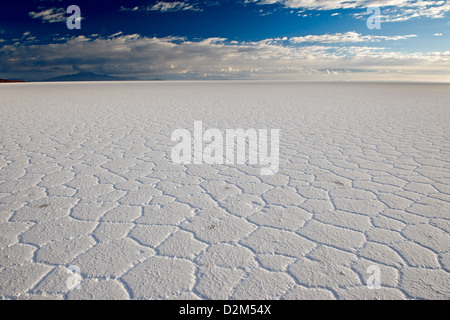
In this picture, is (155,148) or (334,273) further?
(155,148)

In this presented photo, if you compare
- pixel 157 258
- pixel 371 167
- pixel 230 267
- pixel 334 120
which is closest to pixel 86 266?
pixel 157 258

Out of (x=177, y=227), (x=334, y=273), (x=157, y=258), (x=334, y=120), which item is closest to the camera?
(x=334, y=273)

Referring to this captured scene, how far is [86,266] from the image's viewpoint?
1.38 metres

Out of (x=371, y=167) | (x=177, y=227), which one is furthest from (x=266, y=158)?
(x=177, y=227)

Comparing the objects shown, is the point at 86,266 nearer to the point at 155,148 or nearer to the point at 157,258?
the point at 157,258

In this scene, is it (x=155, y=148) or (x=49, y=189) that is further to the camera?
(x=155, y=148)

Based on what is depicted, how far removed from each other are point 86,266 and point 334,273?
108 centimetres

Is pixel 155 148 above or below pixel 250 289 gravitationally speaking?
above

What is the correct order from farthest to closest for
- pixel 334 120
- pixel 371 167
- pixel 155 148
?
pixel 334 120
pixel 155 148
pixel 371 167

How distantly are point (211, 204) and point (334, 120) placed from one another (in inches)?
173

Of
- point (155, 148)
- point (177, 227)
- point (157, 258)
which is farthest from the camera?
point (155, 148)

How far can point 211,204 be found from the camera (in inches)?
80.1
